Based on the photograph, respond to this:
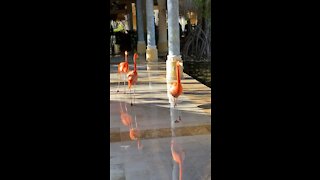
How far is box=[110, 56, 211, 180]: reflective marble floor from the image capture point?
13.1 feet

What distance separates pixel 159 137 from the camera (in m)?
5.21

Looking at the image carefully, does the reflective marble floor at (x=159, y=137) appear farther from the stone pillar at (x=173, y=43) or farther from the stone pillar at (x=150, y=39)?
the stone pillar at (x=150, y=39)

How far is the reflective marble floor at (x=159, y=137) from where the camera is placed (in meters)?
3.98

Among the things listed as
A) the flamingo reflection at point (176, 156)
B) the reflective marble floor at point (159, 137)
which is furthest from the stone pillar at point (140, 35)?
the flamingo reflection at point (176, 156)

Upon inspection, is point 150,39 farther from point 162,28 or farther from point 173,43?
point 173,43

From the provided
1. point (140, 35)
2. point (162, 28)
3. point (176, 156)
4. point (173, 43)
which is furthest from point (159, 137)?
point (162, 28)
